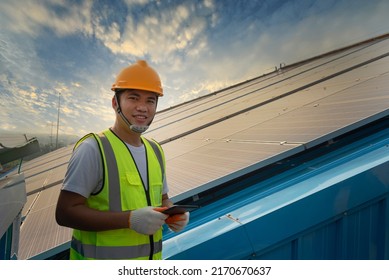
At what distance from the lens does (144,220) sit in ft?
4.83

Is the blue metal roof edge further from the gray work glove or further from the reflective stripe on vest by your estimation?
the gray work glove

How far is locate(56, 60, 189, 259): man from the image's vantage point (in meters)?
1.45

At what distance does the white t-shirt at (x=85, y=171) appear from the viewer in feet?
4.69

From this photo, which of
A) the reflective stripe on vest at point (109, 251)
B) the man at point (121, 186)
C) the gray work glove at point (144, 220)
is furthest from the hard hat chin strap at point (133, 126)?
the reflective stripe on vest at point (109, 251)

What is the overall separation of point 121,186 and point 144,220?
0.73 feet

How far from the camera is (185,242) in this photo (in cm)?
205

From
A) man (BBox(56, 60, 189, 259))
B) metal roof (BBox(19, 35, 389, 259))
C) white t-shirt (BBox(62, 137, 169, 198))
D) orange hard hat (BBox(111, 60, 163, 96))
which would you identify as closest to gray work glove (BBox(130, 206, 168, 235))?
man (BBox(56, 60, 189, 259))

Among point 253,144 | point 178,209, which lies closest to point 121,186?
point 178,209

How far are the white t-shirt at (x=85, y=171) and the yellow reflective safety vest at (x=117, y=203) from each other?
3 centimetres

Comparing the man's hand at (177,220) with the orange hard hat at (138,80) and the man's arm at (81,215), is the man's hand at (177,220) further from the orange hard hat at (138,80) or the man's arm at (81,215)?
the orange hard hat at (138,80)

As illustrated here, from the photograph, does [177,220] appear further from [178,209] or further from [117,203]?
[117,203]

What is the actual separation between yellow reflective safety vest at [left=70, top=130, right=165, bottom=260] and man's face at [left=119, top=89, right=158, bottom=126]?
0.15 m

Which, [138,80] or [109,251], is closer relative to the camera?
[109,251]
